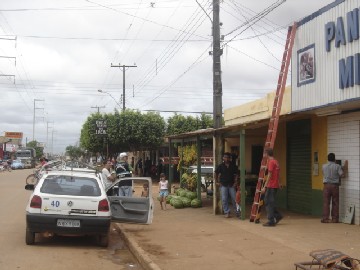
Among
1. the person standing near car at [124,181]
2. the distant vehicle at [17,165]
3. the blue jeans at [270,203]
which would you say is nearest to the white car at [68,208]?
the person standing near car at [124,181]

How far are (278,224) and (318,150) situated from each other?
8.84 ft

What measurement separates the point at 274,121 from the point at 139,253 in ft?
17.6

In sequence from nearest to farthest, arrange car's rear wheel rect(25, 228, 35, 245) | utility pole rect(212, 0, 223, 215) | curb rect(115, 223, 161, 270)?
curb rect(115, 223, 161, 270) → car's rear wheel rect(25, 228, 35, 245) → utility pole rect(212, 0, 223, 215)

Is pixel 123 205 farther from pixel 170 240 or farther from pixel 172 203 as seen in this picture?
pixel 172 203

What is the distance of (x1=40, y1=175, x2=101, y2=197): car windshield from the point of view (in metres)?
9.85

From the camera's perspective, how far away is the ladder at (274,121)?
40.9 feet

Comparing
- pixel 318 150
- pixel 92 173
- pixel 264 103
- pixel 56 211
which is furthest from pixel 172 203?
pixel 56 211

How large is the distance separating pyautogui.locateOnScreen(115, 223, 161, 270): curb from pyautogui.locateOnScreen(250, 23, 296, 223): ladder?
3.33 meters

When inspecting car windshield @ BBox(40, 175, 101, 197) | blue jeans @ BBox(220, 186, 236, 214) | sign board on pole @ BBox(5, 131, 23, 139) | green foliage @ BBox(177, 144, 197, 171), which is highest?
sign board on pole @ BBox(5, 131, 23, 139)

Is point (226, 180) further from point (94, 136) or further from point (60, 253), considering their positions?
point (94, 136)

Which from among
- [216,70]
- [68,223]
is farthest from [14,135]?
[68,223]

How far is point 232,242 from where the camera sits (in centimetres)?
980

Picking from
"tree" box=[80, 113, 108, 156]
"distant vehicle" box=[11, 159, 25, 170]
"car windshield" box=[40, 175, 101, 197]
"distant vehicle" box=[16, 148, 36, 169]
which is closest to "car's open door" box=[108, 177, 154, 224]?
"car windshield" box=[40, 175, 101, 197]

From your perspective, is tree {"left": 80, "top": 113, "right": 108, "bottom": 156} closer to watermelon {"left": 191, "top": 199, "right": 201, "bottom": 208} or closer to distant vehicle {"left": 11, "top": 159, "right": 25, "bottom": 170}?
watermelon {"left": 191, "top": 199, "right": 201, "bottom": 208}
